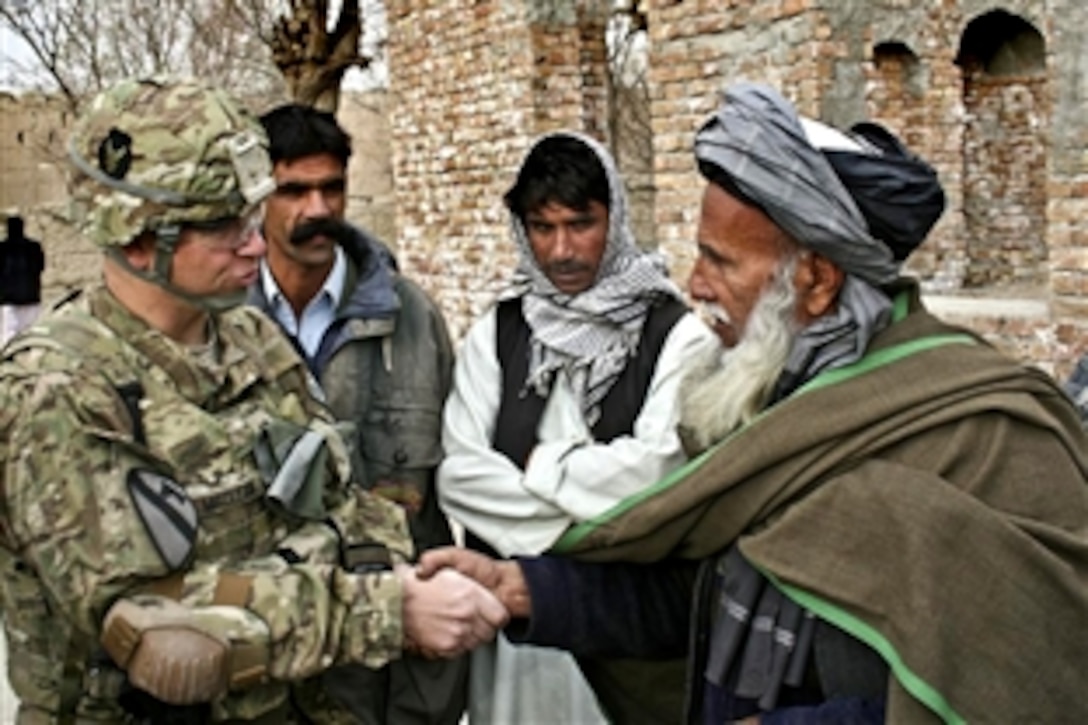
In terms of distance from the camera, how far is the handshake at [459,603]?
2121 millimetres

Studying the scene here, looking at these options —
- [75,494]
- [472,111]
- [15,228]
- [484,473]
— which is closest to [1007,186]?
[472,111]

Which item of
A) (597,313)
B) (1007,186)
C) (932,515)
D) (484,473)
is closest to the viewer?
(932,515)

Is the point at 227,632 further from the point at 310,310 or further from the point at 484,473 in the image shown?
the point at 310,310

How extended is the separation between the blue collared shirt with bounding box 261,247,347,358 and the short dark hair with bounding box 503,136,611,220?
0.50 meters

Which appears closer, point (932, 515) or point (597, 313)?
point (932, 515)

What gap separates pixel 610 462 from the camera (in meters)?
2.43

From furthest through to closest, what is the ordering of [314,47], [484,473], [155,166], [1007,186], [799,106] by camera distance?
[314,47]
[1007,186]
[799,106]
[484,473]
[155,166]

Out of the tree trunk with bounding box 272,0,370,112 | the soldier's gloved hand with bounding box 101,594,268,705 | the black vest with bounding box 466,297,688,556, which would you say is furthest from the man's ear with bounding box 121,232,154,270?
the tree trunk with bounding box 272,0,370,112

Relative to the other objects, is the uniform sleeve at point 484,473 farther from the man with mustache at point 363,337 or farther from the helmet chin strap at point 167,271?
the helmet chin strap at point 167,271

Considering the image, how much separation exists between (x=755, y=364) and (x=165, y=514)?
956mm

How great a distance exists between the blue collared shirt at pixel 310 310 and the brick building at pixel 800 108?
2.62 meters

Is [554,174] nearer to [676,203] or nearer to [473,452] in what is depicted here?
[473,452]

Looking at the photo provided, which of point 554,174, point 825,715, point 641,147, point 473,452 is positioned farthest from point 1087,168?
point 641,147

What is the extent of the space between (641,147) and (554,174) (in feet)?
52.6
